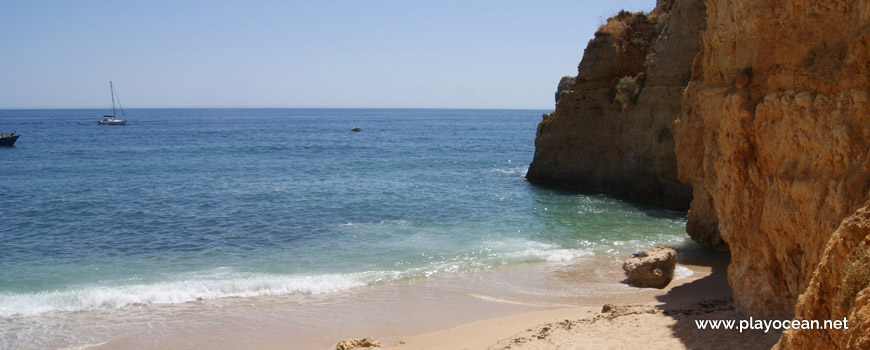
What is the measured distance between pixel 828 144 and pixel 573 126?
74.3ft

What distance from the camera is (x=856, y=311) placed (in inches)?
184

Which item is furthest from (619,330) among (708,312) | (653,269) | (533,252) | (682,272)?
(533,252)

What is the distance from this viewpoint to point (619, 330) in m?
9.73

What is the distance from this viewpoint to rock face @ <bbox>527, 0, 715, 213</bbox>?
23297 millimetres

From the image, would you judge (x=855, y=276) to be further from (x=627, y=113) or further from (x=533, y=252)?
(x=627, y=113)

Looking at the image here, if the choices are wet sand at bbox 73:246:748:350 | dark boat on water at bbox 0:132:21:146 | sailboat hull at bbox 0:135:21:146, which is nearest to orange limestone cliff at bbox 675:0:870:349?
wet sand at bbox 73:246:748:350

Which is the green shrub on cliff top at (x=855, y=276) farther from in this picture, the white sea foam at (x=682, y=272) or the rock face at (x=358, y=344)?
the white sea foam at (x=682, y=272)

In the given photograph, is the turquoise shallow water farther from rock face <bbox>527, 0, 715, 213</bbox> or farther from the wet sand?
rock face <bbox>527, 0, 715, 213</bbox>

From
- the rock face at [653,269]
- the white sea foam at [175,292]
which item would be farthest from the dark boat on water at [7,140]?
the rock face at [653,269]

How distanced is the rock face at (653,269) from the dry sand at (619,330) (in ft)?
1.53

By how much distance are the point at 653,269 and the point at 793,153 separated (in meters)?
6.07

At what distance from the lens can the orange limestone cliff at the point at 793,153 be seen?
5297 millimetres

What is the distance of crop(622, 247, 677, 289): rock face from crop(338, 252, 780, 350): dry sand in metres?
0.47

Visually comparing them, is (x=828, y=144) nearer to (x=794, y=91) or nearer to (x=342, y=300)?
(x=794, y=91)
